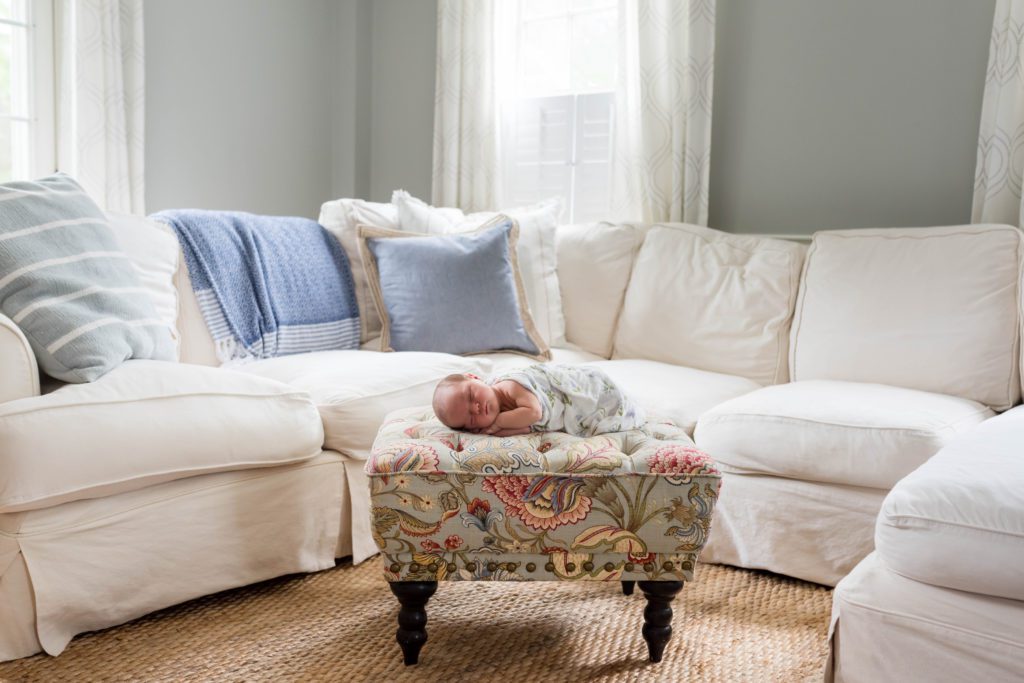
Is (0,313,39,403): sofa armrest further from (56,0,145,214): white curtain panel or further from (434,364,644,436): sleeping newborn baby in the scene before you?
(56,0,145,214): white curtain panel

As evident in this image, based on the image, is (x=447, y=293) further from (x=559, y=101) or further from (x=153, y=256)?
(x=559, y=101)

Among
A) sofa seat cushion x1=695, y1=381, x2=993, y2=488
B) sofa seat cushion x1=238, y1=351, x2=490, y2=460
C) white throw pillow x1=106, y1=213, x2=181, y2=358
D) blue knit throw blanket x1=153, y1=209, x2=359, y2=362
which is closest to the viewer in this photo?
sofa seat cushion x1=695, y1=381, x2=993, y2=488

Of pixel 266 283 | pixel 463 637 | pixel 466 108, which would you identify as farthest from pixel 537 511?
pixel 466 108

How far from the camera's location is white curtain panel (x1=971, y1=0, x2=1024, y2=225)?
2529 mm

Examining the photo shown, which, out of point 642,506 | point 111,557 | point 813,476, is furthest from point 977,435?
point 111,557

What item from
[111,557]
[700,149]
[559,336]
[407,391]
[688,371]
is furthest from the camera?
[700,149]

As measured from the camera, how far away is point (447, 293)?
2604 mm

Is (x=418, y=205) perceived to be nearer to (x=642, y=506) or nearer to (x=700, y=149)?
(x=700, y=149)

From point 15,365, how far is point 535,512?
1.02m

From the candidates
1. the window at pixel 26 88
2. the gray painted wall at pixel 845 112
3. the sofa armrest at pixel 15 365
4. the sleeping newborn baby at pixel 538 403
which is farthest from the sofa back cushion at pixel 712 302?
the window at pixel 26 88

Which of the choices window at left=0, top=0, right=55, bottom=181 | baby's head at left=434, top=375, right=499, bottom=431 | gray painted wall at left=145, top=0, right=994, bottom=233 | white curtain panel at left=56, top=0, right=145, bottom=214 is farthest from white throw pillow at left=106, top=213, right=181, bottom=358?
gray painted wall at left=145, top=0, right=994, bottom=233

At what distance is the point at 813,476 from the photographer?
2025 millimetres

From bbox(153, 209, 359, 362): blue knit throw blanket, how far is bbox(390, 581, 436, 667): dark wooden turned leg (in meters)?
1.06

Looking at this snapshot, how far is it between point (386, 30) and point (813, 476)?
119 inches
